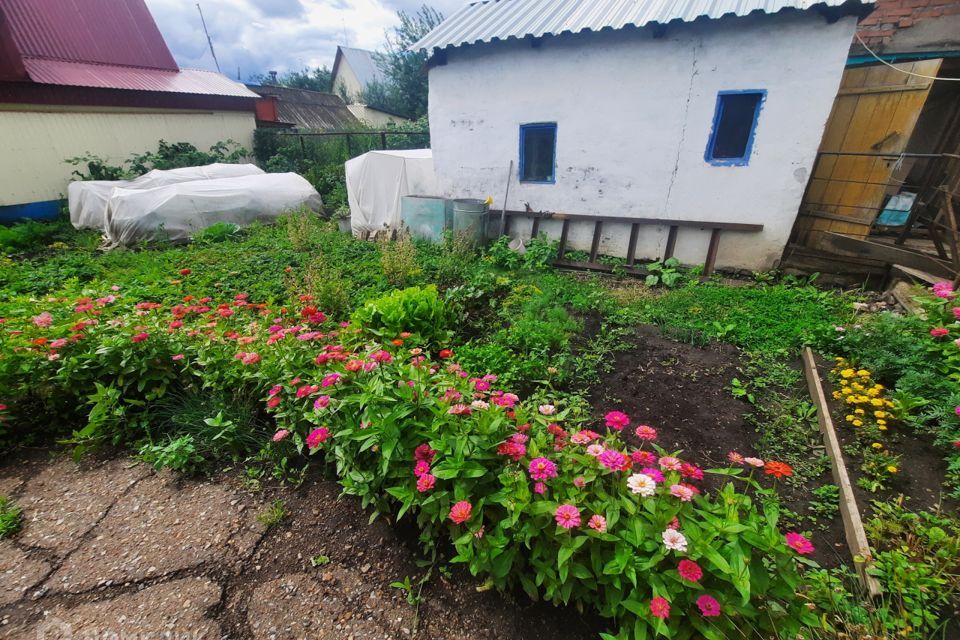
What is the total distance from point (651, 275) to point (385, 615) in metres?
5.60

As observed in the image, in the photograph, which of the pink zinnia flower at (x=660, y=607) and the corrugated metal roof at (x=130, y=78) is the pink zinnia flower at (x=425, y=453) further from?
the corrugated metal roof at (x=130, y=78)

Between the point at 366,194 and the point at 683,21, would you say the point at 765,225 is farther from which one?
the point at 366,194

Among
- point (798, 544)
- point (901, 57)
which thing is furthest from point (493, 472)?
point (901, 57)

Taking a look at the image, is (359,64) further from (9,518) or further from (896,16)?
(9,518)

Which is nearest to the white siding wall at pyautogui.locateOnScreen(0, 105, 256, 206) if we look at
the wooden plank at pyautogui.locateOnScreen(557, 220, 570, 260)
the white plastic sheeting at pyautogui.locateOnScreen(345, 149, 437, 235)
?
the white plastic sheeting at pyautogui.locateOnScreen(345, 149, 437, 235)

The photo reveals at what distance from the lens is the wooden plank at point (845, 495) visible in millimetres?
1861

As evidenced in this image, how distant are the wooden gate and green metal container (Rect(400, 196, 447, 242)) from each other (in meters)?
5.69

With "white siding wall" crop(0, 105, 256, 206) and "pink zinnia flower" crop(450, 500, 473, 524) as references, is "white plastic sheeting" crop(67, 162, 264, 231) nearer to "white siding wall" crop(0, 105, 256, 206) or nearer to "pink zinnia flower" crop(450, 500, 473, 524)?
"white siding wall" crop(0, 105, 256, 206)

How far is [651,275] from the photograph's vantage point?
5.96 meters

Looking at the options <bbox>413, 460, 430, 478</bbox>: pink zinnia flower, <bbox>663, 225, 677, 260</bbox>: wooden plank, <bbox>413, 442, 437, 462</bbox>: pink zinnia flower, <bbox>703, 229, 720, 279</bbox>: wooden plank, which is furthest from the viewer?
<bbox>663, 225, 677, 260</bbox>: wooden plank

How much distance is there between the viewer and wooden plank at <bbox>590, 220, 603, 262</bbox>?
6496 millimetres

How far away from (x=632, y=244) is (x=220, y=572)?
633cm

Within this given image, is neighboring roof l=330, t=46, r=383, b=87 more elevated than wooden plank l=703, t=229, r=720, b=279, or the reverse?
neighboring roof l=330, t=46, r=383, b=87

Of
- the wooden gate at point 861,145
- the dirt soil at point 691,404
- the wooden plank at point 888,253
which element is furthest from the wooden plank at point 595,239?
the wooden plank at point 888,253
